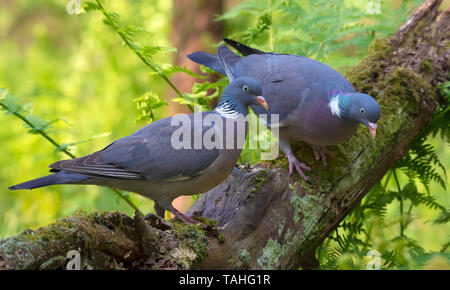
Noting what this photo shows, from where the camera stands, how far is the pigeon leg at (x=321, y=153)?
151 inches

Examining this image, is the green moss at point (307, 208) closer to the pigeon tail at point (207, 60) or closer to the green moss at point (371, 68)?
the green moss at point (371, 68)

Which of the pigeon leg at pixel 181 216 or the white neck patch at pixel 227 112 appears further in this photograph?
the white neck patch at pixel 227 112

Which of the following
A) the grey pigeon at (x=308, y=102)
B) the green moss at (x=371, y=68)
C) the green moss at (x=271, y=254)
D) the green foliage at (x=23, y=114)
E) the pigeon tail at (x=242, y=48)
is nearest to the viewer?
the green moss at (x=271, y=254)

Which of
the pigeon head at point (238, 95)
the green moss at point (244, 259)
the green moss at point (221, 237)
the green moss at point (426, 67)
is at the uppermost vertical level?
the green moss at point (426, 67)

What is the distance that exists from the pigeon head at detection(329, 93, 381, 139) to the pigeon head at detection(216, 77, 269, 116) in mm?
580

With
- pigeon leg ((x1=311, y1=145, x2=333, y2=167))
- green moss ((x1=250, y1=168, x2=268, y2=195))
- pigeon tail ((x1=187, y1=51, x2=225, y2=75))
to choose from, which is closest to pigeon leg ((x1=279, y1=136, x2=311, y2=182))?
pigeon leg ((x1=311, y1=145, x2=333, y2=167))

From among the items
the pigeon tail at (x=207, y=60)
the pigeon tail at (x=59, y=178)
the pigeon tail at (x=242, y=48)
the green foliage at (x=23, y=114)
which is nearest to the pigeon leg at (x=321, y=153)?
the pigeon tail at (x=242, y=48)

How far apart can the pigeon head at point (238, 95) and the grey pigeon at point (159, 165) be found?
0.13m

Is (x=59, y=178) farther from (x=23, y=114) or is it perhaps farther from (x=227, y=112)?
(x=227, y=112)

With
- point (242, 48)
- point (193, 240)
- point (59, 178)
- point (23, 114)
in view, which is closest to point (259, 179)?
point (193, 240)

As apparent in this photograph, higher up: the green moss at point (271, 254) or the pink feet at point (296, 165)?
the pink feet at point (296, 165)

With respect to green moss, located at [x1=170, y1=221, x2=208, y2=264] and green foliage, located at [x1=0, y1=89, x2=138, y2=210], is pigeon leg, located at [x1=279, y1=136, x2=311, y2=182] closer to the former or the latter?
green moss, located at [x1=170, y1=221, x2=208, y2=264]

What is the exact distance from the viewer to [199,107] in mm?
4145
